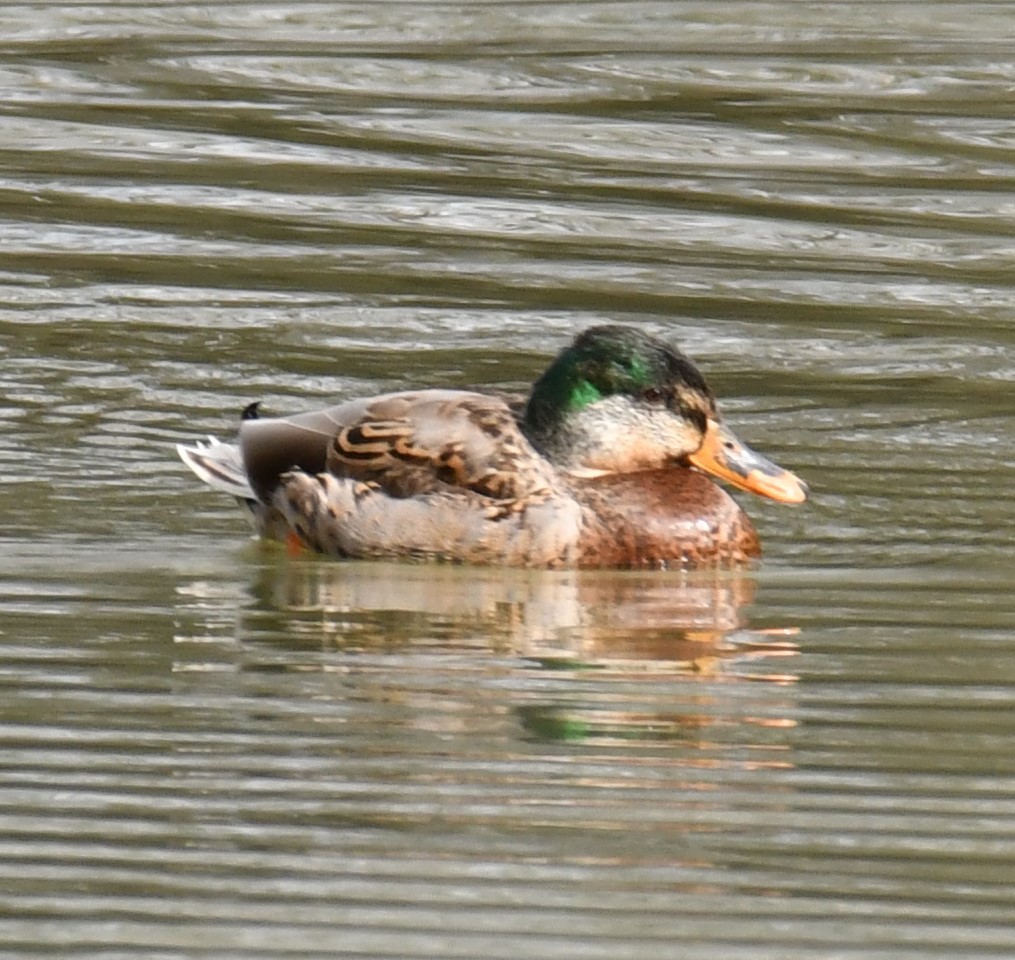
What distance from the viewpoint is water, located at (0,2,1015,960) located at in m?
4.50

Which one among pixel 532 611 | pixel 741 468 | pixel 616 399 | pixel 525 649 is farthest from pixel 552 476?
pixel 525 649

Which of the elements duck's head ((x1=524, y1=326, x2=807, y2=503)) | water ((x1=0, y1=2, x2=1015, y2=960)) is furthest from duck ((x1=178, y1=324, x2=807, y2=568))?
water ((x1=0, y1=2, x2=1015, y2=960))

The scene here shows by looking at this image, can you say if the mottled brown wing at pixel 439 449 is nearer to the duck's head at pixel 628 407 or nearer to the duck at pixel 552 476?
the duck at pixel 552 476

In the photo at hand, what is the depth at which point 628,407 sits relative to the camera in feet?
26.9

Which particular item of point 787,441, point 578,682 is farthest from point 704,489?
point 578,682

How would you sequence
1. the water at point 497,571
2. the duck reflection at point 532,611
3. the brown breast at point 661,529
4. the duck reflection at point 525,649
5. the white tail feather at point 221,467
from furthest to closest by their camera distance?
the white tail feather at point 221,467 < the brown breast at point 661,529 < the duck reflection at point 532,611 < the duck reflection at point 525,649 < the water at point 497,571

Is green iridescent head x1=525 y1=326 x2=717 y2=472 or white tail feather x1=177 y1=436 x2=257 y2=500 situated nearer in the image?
green iridescent head x1=525 y1=326 x2=717 y2=472

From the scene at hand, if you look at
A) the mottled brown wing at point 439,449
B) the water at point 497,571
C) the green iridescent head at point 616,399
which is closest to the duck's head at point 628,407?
the green iridescent head at point 616,399

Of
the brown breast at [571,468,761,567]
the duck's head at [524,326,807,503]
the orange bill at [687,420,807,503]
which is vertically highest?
the duck's head at [524,326,807,503]

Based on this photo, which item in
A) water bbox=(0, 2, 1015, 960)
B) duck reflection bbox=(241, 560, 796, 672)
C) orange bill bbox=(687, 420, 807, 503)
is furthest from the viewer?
orange bill bbox=(687, 420, 807, 503)

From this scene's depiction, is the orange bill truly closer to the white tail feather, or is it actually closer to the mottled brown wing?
the mottled brown wing

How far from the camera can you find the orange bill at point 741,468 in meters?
8.10

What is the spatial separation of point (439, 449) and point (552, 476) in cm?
34

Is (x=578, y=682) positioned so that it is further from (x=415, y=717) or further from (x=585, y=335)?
(x=585, y=335)
